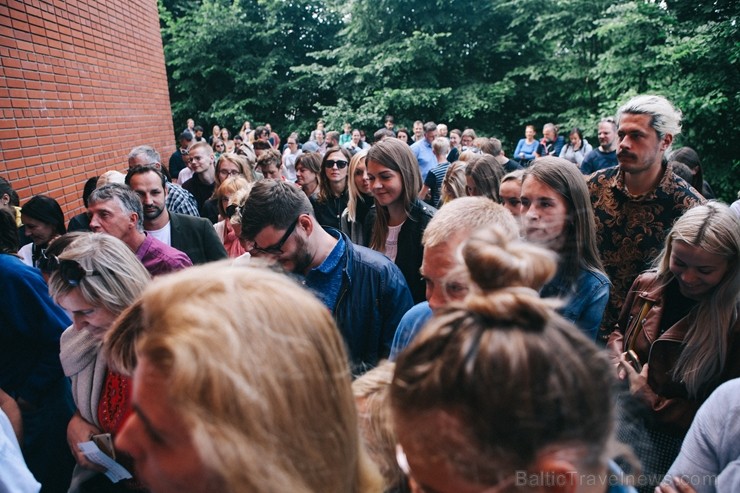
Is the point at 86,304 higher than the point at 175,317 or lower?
lower

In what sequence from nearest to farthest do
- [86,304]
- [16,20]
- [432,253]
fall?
[432,253] < [86,304] < [16,20]

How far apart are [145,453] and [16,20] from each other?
6008 millimetres

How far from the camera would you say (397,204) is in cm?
384

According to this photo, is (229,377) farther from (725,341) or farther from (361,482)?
(725,341)

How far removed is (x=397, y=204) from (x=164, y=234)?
199 centimetres

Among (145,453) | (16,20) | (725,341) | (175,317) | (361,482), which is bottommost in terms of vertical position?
(725,341)

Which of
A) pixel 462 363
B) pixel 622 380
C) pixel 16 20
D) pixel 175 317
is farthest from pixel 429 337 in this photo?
pixel 16 20

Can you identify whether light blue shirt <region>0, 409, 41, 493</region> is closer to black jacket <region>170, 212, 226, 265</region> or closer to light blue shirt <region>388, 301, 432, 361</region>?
light blue shirt <region>388, 301, 432, 361</region>

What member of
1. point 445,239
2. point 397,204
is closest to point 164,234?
point 397,204

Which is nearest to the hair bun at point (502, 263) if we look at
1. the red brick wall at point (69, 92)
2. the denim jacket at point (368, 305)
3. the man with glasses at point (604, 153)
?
the denim jacket at point (368, 305)

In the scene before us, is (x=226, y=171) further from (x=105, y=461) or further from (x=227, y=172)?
(x=105, y=461)

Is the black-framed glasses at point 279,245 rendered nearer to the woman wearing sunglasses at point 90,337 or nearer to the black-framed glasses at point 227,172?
the woman wearing sunglasses at point 90,337

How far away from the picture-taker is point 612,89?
43.9 feet

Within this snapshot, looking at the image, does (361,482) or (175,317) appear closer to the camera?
(175,317)
